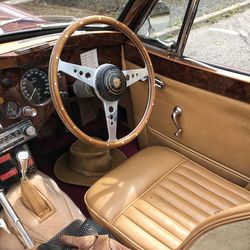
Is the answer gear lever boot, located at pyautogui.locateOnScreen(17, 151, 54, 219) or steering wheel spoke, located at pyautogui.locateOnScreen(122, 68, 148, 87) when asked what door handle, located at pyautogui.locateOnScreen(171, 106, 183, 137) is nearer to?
steering wheel spoke, located at pyautogui.locateOnScreen(122, 68, 148, 87)

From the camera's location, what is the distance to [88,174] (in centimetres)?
230

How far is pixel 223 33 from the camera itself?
1692 millimetres

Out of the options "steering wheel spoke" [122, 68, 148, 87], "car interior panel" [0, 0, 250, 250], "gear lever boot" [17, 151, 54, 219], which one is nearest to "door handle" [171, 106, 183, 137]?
"car interior panel" [0, 0, 250, 250]

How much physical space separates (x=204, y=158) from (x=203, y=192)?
0.24 meters

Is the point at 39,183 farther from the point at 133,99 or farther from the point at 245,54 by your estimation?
the point at 245,54

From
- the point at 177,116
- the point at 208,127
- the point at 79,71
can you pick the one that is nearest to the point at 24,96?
the point at 79,71

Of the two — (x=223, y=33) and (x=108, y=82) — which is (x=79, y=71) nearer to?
(x=108, y=82)

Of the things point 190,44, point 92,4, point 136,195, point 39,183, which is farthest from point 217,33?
point 39,183

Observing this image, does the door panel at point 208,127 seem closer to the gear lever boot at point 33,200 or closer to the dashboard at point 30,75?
the dashboard at point 30,75

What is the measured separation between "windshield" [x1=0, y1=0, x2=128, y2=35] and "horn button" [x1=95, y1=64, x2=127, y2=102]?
17.7 inches

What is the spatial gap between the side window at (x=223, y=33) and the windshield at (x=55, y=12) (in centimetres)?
42

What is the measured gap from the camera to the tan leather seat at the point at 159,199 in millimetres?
1467

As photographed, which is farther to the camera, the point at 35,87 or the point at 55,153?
the point at 55,153

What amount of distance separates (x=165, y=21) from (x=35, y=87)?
707 mm
